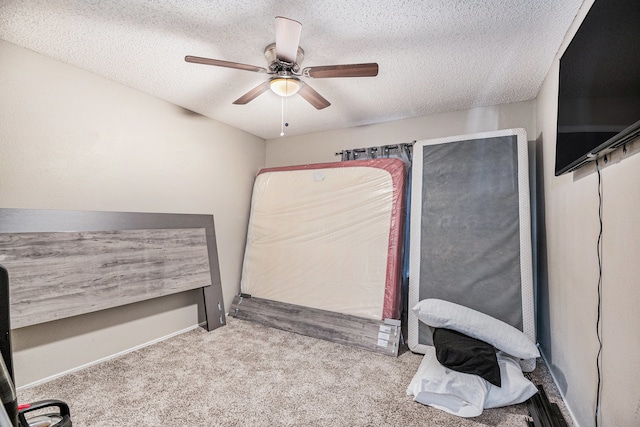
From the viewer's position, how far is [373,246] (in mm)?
2898

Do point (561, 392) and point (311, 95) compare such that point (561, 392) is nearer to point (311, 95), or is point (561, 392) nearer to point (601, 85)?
point (601, 85)

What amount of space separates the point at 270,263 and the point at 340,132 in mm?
1835

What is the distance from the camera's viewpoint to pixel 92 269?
2.29m

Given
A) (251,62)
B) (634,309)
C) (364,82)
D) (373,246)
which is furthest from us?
(373,246)

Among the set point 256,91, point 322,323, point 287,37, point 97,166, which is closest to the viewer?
point 287,37

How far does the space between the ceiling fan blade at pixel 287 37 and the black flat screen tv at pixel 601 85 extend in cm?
131

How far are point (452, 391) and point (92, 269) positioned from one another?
2.74 m

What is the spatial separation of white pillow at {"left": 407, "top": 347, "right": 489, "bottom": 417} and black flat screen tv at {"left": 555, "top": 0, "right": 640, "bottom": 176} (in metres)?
1.39

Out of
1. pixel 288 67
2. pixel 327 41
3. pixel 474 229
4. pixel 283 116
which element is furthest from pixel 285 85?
pixel 474 229

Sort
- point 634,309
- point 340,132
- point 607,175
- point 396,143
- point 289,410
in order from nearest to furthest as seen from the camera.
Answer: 1. point 634,309
2. point 607,175
3. point 289,410
4. point 396,143
5. point 340,132

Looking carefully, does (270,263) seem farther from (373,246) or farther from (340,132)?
(340,132)

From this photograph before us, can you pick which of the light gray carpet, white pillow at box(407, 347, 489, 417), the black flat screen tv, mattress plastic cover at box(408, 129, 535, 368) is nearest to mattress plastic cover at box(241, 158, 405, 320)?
mattress plastic cover at box(408, 129, 535, 368)

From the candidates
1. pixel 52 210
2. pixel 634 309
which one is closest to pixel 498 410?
pixel 634 309

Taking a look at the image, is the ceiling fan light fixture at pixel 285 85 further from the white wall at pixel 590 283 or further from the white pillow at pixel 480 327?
the white pillow at pixel 480 327
